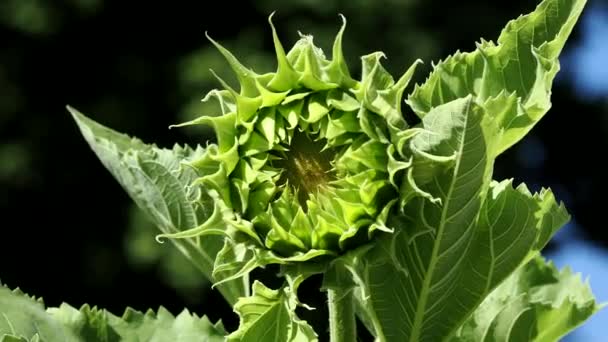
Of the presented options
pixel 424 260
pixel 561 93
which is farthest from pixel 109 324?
pixel 561 93

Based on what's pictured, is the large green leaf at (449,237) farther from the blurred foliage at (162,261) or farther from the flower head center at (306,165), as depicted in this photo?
the blurred foliage at (162,261)

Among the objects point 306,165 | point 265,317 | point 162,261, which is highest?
point 306,165

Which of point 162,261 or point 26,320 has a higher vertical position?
point 26,320

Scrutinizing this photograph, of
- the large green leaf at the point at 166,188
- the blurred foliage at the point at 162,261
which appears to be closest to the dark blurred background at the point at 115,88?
the blurred foliage at the point at 162,261

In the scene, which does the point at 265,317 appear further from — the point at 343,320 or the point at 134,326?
the point at 134,326

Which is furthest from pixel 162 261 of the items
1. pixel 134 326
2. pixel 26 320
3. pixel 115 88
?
pixel 26 320

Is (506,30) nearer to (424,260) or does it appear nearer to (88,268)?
(424,260)
